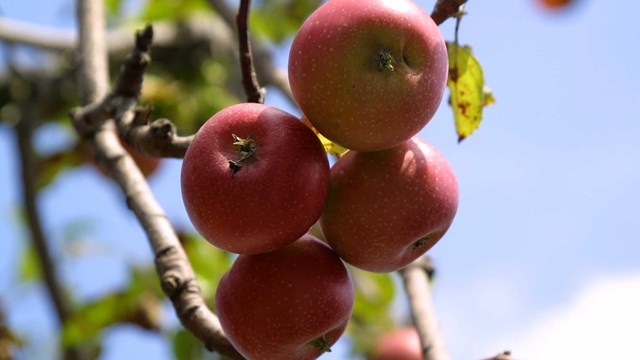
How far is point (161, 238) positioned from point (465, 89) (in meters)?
0.42

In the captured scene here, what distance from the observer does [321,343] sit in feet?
3.20

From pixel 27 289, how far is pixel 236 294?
6.57 ft

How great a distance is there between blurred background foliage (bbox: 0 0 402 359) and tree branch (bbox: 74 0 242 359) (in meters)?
0.67

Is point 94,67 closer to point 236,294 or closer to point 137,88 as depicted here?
point 137,88

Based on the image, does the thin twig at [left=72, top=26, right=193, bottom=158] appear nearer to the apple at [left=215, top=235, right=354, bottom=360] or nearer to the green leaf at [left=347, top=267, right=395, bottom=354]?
the apple at [left=215, top=235, right=354, bottom=360]

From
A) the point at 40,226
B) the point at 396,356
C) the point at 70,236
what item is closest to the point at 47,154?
Answer: the point at 70,236

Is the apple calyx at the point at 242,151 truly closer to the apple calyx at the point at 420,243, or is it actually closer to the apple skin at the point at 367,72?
the apple skin at the point at 367,72

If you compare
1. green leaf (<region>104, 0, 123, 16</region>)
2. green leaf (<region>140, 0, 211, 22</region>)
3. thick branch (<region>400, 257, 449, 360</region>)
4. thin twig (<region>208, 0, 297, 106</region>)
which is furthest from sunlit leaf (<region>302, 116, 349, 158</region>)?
green leaf (<region>104, 0, 123, 16</region>)

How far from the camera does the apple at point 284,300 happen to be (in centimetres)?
94

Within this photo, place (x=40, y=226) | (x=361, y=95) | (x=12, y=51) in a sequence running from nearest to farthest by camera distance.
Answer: (x=361, y=95) < (x=40, y=226) < (x=12, y=51)

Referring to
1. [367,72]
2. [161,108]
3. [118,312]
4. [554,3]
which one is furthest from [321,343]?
[554,3]

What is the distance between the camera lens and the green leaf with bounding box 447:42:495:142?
1.15m

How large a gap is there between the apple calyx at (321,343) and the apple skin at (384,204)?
88 mm

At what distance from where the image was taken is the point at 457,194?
3.36ft
